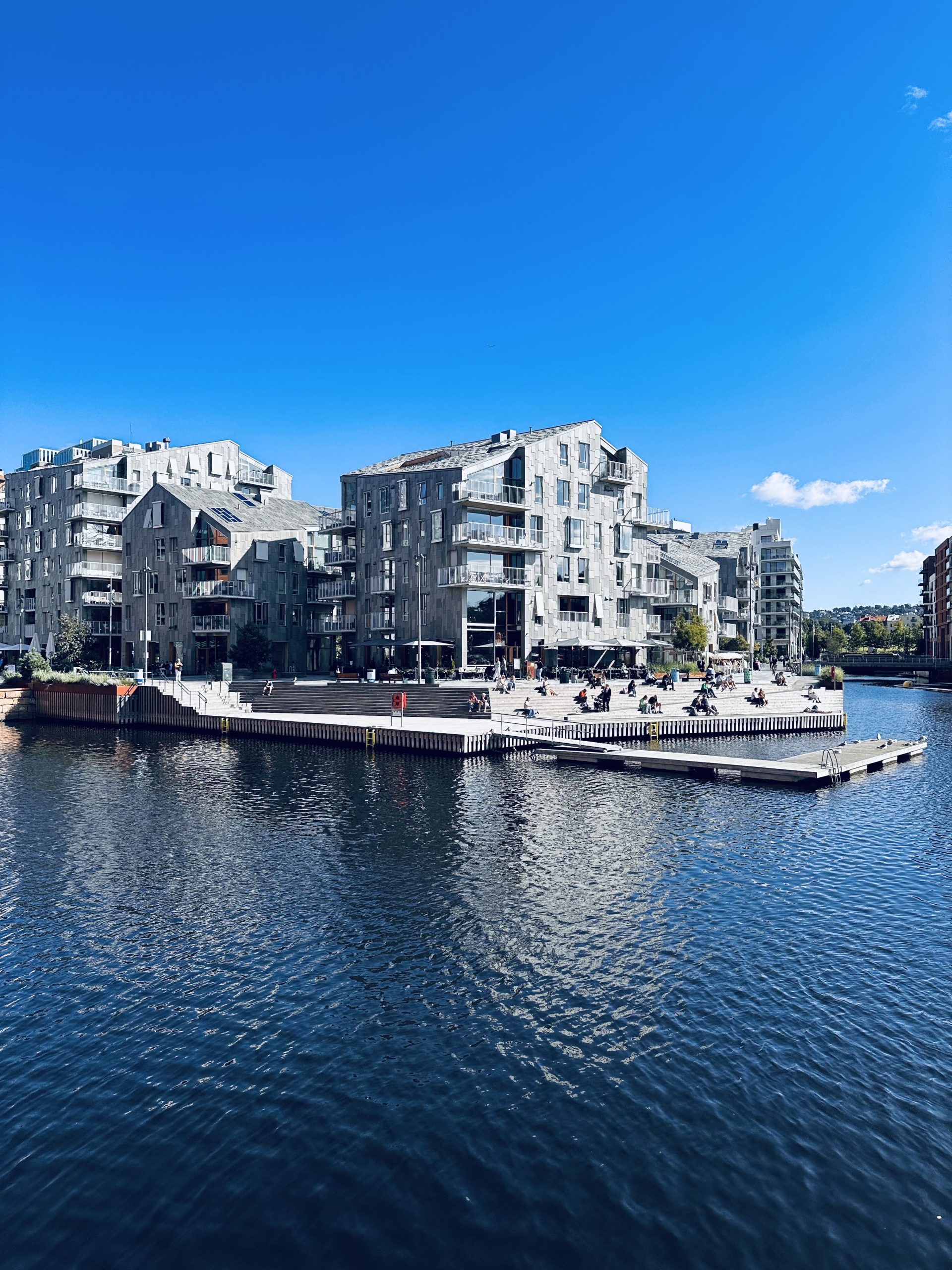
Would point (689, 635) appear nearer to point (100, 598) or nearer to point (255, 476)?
point (255, 476)

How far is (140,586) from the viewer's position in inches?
3142

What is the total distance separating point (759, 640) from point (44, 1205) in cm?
15186

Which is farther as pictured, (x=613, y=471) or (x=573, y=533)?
(x=613, y=471)

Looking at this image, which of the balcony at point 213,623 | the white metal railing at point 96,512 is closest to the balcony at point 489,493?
the balcony at point 213,623

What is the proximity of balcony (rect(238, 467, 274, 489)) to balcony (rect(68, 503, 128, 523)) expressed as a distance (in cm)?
1482

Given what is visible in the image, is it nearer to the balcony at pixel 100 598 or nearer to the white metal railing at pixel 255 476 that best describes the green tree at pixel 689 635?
the white metal railing at pixel 255 476

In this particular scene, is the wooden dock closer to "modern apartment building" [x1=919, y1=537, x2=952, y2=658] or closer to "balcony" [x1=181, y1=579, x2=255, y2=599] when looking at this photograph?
"balcony" [x1=181, y1=579, x2=255, y2=599]

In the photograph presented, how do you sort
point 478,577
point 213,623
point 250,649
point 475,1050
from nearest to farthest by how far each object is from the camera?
point 475,1050 < point 478,577 < point 250,649 < point 213,623

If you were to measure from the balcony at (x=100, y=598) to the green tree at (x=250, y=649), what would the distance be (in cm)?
1902

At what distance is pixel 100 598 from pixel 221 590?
18.3 metres

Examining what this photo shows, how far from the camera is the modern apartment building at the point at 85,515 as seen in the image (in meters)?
83.1

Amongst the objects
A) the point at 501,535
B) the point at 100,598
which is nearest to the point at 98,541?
the point at 100,598

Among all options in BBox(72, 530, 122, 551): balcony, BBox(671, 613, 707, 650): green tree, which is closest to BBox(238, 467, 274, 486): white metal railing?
BBox(72, 530, 122, 551): balcony

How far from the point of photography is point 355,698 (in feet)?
178
